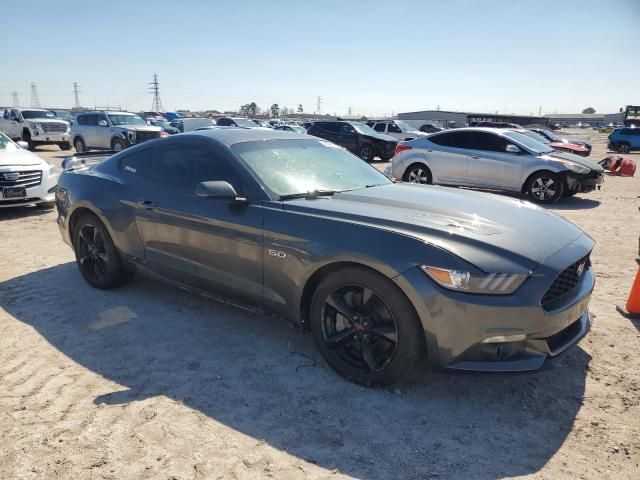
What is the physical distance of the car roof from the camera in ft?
12.6

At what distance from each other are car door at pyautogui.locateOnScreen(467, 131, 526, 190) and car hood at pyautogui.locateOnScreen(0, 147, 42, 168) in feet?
27.6

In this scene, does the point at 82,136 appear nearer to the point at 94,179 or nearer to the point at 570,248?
the point at 94,179

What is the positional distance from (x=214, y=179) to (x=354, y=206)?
1.17 meters

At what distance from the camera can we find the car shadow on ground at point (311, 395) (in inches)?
96.6

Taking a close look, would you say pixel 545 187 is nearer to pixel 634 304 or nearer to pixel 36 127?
pixel 634 304

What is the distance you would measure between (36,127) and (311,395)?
73.0 feet

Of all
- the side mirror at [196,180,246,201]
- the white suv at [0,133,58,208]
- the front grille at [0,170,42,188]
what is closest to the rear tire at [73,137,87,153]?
the white suv at [0,133,58,208]

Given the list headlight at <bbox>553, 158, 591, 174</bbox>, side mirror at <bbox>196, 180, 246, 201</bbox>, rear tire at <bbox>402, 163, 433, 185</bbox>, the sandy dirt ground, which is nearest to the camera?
the sandy dirt ground

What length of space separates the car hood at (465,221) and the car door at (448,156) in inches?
263

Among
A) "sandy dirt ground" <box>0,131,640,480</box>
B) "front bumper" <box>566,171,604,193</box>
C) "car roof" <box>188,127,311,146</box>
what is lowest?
"sandy dirt ground" <box>0,131,640,480</box>

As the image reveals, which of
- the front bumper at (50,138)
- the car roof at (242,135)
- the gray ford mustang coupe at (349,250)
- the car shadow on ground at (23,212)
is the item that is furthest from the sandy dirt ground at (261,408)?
the front bumper at (50,138)

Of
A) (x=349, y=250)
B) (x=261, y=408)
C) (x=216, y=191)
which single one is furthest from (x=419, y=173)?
(x=261, y=408)

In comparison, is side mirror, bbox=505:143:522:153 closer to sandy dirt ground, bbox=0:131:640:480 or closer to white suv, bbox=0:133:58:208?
sandy dirt ground, bbox=0:131:640:480

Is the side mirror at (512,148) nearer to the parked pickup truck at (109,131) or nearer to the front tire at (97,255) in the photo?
the front tire at (97,255)
